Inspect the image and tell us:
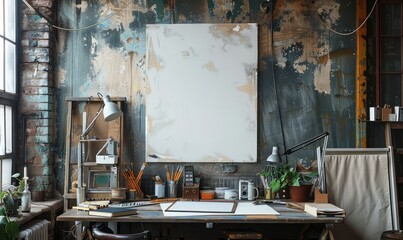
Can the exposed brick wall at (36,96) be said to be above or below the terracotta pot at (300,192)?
above

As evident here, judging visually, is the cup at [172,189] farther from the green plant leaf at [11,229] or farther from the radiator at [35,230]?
the green plant leaf at [11,229]

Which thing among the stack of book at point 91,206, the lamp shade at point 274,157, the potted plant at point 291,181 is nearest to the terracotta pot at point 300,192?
the potted plant at point 291,181

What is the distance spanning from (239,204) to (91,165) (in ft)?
5.00

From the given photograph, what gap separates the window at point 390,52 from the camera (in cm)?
467

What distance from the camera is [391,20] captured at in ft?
15.4

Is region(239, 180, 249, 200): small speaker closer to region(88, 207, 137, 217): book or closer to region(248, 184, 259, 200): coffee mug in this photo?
region(248, 184, 259, 200): coffee mug

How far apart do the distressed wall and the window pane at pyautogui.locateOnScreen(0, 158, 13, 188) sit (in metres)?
0.54

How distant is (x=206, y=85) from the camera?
4.72 m

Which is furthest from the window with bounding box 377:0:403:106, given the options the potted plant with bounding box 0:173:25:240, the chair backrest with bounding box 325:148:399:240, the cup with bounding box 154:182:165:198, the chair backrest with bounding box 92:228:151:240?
the potted plant with bounding box 0:173:25:240

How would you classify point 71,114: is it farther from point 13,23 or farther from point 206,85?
point 206,85

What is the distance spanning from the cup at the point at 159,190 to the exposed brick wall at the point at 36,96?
1.09 meters

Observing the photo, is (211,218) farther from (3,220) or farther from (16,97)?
(16,97)

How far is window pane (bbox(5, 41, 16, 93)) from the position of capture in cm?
438

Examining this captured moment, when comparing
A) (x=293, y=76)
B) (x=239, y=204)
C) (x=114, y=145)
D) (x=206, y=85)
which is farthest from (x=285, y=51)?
(x=114, y=145)
